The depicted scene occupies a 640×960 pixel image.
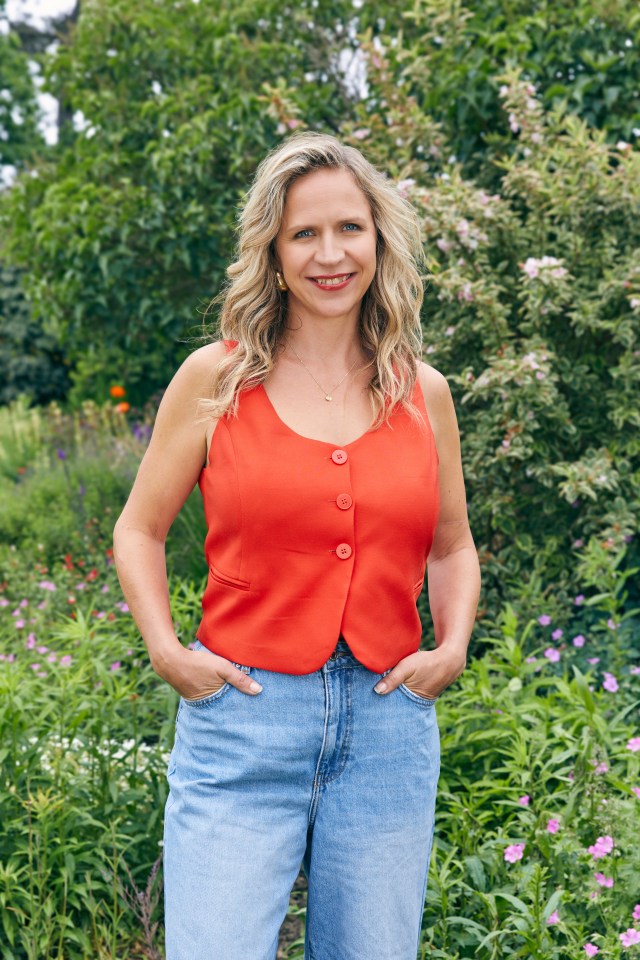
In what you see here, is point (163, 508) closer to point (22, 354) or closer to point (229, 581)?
point (229, 581)

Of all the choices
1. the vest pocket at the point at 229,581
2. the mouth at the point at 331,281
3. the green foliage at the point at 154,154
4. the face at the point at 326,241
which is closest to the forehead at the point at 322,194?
the face at the point at 326,241

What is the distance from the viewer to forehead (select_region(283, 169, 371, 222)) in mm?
1863

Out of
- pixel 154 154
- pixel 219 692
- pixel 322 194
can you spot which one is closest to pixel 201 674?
pixel 219 692

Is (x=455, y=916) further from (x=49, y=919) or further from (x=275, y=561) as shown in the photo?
(x=275, y=561)

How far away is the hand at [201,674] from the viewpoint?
1.76 m

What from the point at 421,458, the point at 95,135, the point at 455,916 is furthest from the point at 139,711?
the point at 95,135

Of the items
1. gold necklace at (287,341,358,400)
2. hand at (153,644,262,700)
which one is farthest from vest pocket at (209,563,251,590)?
gold necklace at (287,341,358,400)

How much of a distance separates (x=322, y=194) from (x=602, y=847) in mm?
1526

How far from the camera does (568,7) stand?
482cm

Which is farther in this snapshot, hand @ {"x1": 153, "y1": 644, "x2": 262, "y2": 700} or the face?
the face

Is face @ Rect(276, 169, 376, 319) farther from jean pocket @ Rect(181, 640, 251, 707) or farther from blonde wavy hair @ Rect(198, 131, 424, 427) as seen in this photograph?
jean pocket @ Rect(181, 640, 251, 707)

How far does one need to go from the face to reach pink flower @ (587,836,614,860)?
4.30 ft

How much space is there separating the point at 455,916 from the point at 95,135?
5644 millimetres

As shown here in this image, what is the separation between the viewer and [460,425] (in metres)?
4.23
